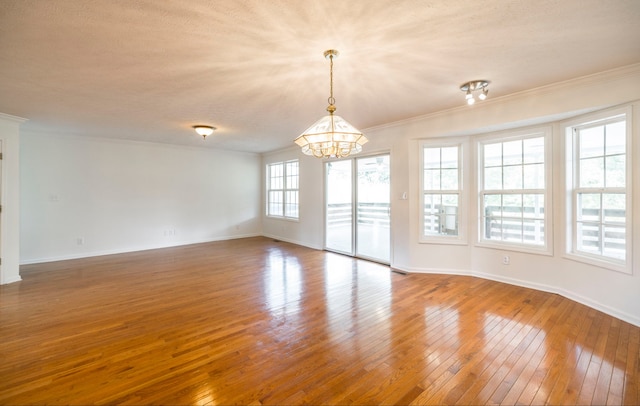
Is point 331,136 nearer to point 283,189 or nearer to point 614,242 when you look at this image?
point 614,242

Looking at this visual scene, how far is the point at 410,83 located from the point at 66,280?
5.57m

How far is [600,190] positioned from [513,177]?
3.11 feet

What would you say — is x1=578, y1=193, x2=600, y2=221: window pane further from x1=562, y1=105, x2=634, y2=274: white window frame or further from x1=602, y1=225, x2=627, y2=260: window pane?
x1=602, y1=225, x2=627, y2=260: window pane

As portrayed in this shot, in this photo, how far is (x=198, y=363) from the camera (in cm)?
217

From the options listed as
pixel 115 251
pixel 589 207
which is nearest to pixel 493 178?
pixel 589 207

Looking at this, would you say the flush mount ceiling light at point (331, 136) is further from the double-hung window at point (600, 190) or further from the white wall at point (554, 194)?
the double-hung window at point (600, 190)

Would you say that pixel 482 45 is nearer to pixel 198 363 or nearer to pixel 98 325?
pixel 198 363

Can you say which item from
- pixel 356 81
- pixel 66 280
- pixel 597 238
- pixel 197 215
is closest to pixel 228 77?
pixel 356 81

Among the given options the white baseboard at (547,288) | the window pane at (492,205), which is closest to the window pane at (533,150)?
the window pane at (492,205)

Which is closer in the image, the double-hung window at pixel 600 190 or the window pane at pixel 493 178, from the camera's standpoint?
the double-hung window at pixel 600 190

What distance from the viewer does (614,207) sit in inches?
118

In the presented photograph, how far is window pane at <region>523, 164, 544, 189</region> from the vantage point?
145 inches

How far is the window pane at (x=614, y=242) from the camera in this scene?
2.94m

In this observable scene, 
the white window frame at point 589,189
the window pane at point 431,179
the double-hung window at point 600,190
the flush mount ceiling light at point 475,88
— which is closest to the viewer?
the white window frame at point 589,189
